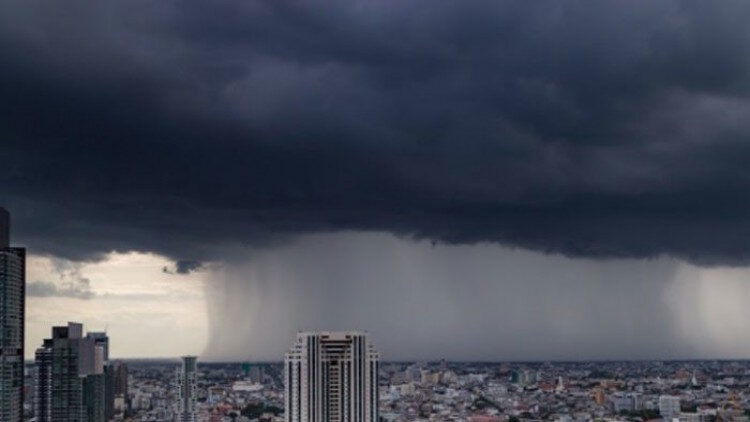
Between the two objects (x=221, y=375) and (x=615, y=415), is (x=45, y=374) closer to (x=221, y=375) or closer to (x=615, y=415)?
(x=221, y=375)

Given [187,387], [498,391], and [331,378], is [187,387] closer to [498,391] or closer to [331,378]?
[498,391]

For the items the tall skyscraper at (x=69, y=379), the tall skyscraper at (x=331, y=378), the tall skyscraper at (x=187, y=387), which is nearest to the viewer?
the tall skyscraper at (x=331, y=378)

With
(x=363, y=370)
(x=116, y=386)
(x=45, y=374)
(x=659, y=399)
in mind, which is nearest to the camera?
(x=363, y=370)

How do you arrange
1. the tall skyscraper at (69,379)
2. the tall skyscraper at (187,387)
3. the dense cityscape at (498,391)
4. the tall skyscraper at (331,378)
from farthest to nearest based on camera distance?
the tall skyscraper at (187,387)
the dense cityscape at (498,391)
the tall skyscraper at (69,379)
the tall skyscraper at (331,378)

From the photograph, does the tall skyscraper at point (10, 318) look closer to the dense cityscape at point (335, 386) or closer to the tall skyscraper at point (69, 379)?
the dense cityscape at point (335, 386)

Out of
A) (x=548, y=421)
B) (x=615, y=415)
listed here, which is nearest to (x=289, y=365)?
(x=548, y=421)

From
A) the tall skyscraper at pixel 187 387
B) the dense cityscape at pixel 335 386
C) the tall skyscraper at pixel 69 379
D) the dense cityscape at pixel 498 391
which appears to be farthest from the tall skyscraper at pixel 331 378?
the tall skyscraper at pixel 187 387
